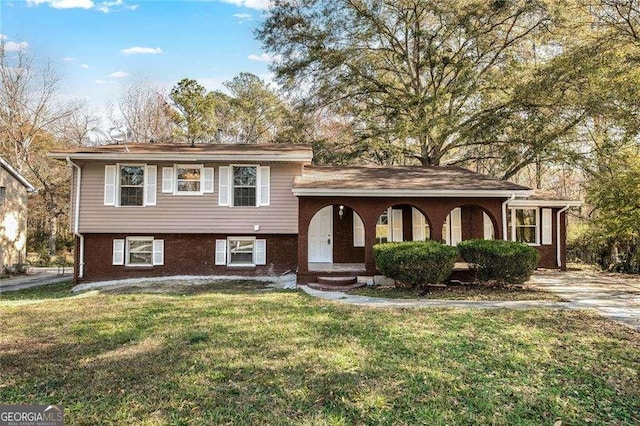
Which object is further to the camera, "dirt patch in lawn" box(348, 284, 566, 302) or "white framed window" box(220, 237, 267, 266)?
"white framed window" box(220, 237, 267, 266)

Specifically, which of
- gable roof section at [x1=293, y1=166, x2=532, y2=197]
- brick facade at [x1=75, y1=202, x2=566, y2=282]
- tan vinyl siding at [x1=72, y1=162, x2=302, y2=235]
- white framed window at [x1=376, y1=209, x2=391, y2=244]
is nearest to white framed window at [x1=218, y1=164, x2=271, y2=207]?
tan vinyl siding at [x1=72, y1=162, x2=302, y2=235]

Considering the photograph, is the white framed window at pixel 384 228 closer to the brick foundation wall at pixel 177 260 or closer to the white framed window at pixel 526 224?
the brick foundation wall at pixel 177 260

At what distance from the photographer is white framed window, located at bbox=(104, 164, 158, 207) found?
12938mm

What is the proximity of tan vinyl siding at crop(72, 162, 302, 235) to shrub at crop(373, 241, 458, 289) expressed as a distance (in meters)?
4.36

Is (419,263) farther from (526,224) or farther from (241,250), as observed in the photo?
(526,224)

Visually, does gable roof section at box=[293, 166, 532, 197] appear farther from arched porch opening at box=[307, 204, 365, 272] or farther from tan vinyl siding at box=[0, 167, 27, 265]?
tan vinyl siding at box=[0, 167, 27, 265]

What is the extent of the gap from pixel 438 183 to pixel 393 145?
7.93 meters

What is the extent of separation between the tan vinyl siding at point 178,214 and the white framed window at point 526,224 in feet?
27.1

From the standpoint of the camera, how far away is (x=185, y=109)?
84.3 ft

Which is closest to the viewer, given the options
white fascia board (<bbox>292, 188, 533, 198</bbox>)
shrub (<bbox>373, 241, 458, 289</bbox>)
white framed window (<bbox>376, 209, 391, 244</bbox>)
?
shrub (<bbox>373, 241, 458, 289</bbox>)

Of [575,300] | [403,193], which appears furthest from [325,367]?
[403,193]

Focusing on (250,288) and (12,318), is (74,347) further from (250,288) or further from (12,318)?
(250,288)

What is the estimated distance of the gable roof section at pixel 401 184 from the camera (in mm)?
11133

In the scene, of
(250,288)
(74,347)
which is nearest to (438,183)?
(250,288)
